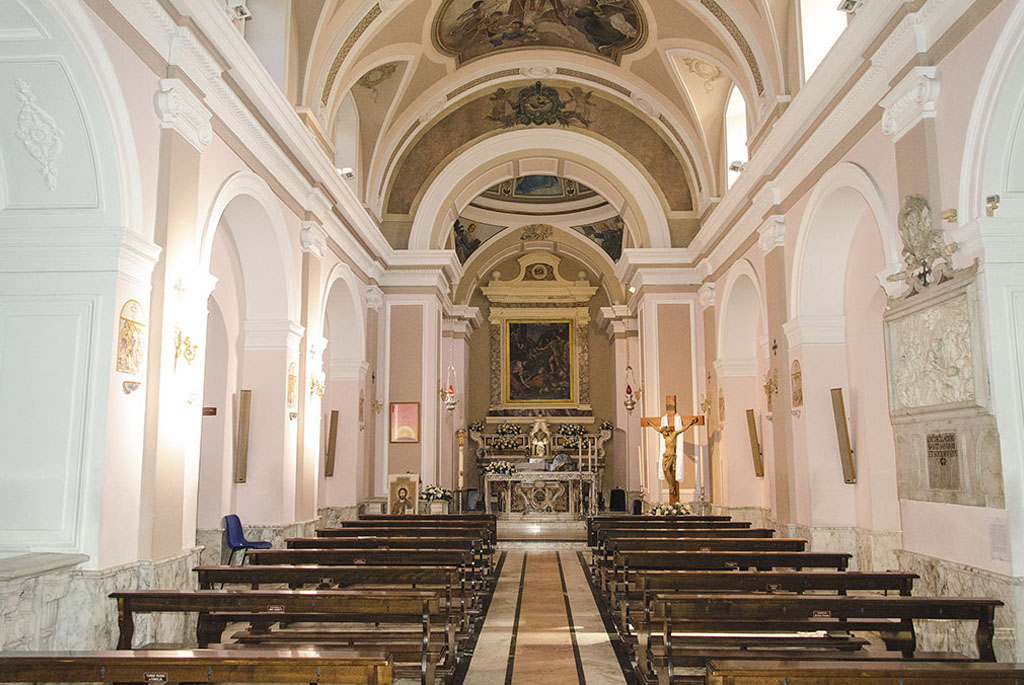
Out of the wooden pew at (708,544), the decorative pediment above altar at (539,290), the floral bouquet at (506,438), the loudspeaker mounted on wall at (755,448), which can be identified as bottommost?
the wooden pew at (708,544)

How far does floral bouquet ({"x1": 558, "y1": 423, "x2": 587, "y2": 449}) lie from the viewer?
2227cm

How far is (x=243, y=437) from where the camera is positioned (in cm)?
961

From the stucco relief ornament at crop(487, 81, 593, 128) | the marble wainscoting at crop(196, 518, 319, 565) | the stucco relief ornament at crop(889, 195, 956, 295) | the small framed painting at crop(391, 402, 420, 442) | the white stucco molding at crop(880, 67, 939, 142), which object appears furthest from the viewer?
the stucco relief ornament at crop(487, 81, 593, 128)

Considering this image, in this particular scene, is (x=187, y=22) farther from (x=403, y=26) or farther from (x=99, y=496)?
(x=403, y=26)

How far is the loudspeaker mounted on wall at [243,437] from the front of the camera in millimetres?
9586

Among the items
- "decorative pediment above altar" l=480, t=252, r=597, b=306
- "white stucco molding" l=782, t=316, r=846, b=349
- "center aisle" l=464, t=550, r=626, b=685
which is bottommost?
"center aisle" l=464, t=550, r=626, b=685

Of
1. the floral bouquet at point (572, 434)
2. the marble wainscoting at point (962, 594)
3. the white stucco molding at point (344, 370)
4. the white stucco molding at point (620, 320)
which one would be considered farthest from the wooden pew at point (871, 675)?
the floral bouquet at point (572, 434)

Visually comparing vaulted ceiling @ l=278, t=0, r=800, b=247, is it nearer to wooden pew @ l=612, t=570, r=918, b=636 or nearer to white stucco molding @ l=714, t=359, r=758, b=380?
white stucco molding @ l=714, t=359, r=758, b=380

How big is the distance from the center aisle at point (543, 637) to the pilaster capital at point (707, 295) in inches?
225

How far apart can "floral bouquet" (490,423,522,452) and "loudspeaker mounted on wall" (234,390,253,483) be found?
13.1 metres

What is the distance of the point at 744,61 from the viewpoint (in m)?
11.2

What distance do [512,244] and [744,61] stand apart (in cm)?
1256

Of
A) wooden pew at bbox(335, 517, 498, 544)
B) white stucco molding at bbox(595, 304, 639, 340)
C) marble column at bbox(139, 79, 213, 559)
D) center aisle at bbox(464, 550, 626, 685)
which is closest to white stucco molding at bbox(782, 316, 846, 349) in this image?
center aisle at bbox(464, 550, 626, 685)

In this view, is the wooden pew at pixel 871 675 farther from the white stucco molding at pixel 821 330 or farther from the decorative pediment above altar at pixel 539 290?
the decorative pediment above altar at pixel 539 290
